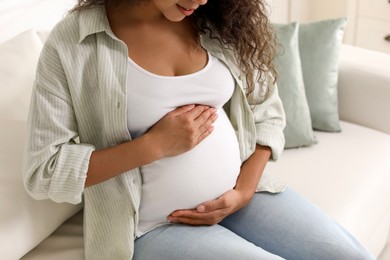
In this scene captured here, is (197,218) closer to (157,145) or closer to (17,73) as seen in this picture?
(157,145)

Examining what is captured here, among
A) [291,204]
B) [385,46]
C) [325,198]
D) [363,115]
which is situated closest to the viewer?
[291,204]

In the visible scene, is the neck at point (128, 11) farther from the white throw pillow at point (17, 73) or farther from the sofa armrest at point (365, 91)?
the sofa armrest at point (365, 91)

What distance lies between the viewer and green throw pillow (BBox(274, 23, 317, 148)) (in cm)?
169

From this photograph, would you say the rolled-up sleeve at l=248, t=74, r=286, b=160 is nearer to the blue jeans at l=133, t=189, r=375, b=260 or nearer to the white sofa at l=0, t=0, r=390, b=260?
the blue jeans at l=133, t=189, r=375, b=260

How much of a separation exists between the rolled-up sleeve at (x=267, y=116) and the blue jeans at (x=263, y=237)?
0.13 meters

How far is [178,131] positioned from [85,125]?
0.19 metres

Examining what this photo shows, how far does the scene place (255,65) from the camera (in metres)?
1.29

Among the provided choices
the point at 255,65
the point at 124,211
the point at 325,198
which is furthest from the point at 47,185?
the point at 325,198

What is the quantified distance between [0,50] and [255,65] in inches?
23.8

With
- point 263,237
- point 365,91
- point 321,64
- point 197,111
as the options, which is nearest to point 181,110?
point 197,111

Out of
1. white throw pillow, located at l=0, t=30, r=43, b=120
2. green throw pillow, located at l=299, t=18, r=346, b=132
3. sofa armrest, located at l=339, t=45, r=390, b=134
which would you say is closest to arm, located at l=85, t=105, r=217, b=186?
white throw pillow, located at l=0, t=30, r=43, b=120

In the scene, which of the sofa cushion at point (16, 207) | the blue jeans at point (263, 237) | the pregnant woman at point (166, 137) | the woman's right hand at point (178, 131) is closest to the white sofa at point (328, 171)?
the sofa cushion at point (16, 207)

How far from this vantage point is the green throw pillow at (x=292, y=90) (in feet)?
5.53

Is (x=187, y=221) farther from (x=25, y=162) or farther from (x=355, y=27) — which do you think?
(x=355, y=27)
